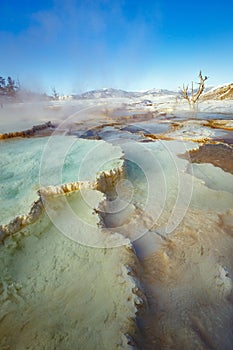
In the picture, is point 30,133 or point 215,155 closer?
point 215,155

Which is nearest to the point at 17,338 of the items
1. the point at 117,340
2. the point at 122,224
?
the point at 117,340

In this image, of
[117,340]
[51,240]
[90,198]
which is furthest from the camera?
[90,198]

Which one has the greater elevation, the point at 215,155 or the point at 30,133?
the point at 30,133

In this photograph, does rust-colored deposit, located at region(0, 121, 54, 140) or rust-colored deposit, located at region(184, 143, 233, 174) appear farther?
rust-colored deposit, located at region(0, 121, 54, 140)

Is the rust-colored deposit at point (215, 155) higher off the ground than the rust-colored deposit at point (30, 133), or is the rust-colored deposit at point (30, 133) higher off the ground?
the rust-colored deposit at point (30, 133)

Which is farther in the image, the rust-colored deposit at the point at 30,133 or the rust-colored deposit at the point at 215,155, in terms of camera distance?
the rust-colored deposit at the point at 30,133

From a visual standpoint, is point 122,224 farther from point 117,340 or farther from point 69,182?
point 117,340

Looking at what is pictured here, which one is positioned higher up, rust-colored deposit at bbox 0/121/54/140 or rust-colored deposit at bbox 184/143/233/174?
rust-colored deposit at bbox 0/121/54/140

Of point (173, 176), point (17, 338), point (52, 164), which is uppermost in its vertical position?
point (52, 164)
